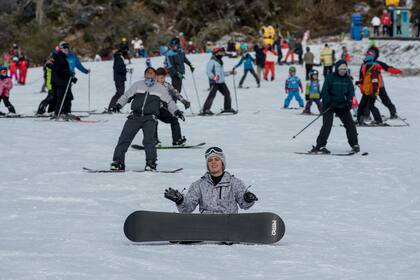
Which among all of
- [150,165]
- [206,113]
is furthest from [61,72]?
[150,165]

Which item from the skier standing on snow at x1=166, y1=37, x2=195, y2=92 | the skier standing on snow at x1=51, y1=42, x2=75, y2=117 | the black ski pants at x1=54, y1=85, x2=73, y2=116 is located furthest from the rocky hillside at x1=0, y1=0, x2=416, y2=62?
the skier standing on snow at x1=51, y1=42, x2=75, y2=117

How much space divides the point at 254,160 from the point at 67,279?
25.8ft

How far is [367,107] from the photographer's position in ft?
59.4

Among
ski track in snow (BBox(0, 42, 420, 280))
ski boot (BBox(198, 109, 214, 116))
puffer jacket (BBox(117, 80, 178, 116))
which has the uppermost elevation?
puffer jacket (BBox(117, 80, 178, 116))

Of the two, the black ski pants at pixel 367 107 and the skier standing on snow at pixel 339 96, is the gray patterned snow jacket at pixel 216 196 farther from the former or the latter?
the black ski pants at pixel 367 107

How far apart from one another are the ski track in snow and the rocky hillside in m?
35.0

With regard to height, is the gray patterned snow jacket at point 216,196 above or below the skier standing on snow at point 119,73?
below

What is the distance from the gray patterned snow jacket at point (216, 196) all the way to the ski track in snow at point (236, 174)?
1.05ft

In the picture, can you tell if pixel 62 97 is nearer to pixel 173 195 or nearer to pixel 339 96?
pixel 339 96

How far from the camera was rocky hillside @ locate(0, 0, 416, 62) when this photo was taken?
5450 cm

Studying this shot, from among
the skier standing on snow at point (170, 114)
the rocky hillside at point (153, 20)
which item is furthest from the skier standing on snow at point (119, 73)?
the rocky hillside at point (153, 20)

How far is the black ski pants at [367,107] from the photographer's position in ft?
57.5

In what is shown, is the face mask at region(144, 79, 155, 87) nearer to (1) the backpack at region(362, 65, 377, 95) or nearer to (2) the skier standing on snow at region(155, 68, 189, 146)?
(2) the skier standing on snow at region(155, 68, 189, 146)

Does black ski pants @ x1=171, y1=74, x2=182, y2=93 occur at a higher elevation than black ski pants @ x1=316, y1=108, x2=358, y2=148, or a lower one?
higher
